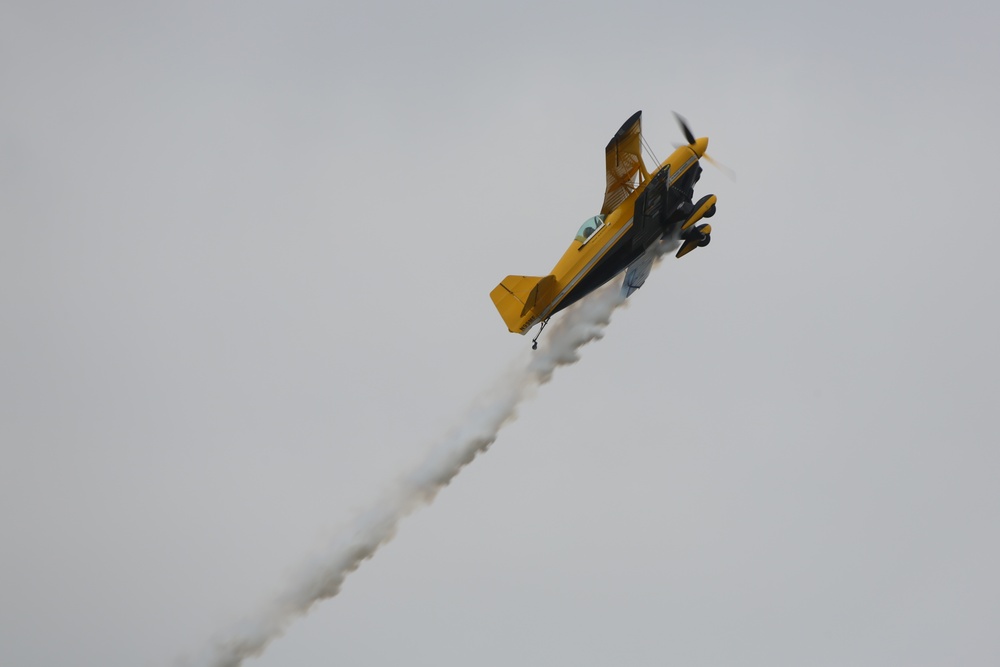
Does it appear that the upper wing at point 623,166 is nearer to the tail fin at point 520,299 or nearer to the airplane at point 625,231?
the airplane at point 625,231

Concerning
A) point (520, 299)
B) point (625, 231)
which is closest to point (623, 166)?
point (625, 231)

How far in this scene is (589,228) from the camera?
87875 millimetres

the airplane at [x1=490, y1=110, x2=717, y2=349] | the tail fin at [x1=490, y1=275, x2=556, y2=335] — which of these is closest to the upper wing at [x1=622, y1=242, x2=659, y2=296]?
the airplane at [x1=490, y1=110, x2=717, y2=349]

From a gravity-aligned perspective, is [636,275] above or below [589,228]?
below

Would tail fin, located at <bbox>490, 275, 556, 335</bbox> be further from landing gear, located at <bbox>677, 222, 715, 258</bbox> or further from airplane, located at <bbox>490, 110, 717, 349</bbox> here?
landing gear, located at <bbox>677, 222, 715, 258</bbox>

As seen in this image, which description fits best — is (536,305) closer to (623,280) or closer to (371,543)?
(623,280)

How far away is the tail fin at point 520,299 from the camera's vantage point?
87.4 metres

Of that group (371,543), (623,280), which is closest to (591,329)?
(623,280)

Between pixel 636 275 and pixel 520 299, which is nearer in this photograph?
pixel 520 299

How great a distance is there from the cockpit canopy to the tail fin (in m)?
1.40

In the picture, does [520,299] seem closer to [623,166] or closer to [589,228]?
[589,228]

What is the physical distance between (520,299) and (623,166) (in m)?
4.55

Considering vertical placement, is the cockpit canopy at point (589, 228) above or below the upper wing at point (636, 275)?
above

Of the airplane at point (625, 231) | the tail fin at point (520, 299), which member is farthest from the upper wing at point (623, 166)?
the tail fin at point (520, 299)
